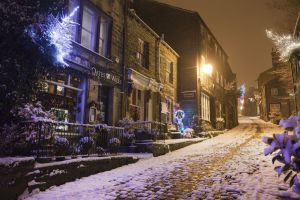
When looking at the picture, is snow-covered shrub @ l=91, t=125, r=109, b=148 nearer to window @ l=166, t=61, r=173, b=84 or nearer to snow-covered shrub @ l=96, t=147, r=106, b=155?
snow-covered shrub @ l=96, t=147, r=106, b=155

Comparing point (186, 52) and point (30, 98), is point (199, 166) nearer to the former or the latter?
point (30, 98)

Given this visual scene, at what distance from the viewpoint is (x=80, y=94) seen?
12070mm

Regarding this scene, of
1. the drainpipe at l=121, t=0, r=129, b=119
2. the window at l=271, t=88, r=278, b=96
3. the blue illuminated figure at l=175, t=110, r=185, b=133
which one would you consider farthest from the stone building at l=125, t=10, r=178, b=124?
the window at l=271, t=88, r=278, b=96

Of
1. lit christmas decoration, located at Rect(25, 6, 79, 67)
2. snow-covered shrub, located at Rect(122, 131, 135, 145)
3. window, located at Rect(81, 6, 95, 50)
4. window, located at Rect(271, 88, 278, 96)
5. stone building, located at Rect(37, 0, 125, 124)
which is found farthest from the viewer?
window, located at Rect(271, 88, 278, 96)

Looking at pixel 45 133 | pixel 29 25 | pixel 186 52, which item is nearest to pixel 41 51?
pixel 29 25

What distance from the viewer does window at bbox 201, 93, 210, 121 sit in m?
27.1

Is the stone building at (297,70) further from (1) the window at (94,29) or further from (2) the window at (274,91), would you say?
(2) the window at (274,91)

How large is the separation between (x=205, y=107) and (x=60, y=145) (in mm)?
22132

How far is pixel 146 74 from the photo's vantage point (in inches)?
720

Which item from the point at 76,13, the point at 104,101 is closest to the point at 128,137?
the point at 104,101

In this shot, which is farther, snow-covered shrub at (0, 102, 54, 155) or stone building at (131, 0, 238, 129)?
stone building at (131, 0, 238, 129)

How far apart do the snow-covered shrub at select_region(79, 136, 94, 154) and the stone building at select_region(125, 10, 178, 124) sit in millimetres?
6036

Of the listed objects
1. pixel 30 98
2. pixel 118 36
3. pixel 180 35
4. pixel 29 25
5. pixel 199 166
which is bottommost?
pixel 199 166

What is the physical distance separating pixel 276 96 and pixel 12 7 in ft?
170
